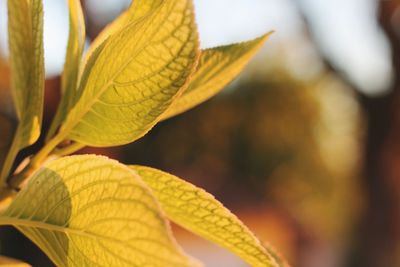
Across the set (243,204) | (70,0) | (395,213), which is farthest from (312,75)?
(70,0)

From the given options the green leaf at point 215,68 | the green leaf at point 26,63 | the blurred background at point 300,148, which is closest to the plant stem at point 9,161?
the green leaf at point 26,63

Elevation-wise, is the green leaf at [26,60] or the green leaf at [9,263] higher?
the green leaf at [26,60]

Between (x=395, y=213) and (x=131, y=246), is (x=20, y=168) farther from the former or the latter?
(x=395, y=213)

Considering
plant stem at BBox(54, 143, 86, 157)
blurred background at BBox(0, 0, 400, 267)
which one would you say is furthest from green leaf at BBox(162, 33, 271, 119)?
blurred background at BBox(0, 0, 400, 267)

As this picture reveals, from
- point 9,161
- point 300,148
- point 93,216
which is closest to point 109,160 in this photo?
point 93,216

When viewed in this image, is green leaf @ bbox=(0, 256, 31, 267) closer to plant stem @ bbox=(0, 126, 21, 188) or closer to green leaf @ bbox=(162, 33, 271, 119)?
plant stem @ bbox=(0, 126, 21, 188)

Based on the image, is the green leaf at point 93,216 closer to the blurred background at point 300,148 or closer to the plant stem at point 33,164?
the plant stem at point 33,164

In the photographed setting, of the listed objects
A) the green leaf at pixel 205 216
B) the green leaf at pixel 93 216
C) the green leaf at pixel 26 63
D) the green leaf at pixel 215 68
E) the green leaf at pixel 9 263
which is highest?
the green leaf at pixel 215 68
